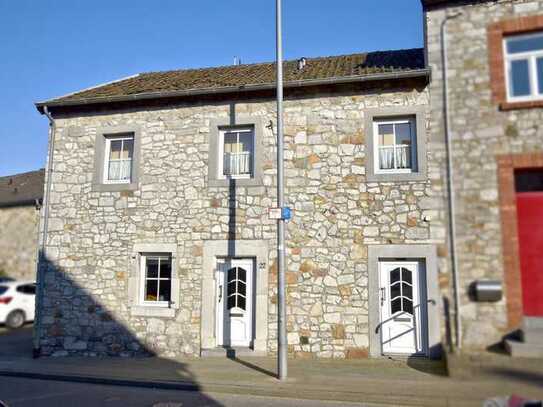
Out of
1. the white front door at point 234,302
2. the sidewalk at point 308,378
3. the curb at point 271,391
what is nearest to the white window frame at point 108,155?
the white front door at point 234,302

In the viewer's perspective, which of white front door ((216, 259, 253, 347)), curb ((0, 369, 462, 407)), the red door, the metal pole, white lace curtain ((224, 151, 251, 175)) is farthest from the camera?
white lace curtain ((224, 151, 251, 175))

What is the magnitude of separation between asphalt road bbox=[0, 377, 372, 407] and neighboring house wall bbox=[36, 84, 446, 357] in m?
2.03

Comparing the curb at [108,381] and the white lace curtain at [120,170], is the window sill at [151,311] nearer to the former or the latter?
the curb at [108,381]

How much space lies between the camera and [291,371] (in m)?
7.05

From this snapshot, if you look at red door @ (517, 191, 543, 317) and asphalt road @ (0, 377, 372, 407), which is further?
red door @ (517, 191, 543, 317)

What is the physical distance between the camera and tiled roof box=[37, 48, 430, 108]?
873 cm

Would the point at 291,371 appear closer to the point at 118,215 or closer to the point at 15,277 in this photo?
the point at 118,215

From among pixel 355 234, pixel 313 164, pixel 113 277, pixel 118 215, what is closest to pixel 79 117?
pixel 118 215

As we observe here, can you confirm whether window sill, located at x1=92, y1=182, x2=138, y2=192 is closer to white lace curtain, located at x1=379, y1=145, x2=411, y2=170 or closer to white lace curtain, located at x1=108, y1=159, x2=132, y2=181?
white lace curtain, located at x1=108, y1=159, x2=132, y2=181

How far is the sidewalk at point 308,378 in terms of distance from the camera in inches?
215

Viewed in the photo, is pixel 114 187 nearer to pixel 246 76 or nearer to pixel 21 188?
pixel 246 76

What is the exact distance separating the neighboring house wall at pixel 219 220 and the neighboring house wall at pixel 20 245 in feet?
11.9

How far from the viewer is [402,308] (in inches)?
312

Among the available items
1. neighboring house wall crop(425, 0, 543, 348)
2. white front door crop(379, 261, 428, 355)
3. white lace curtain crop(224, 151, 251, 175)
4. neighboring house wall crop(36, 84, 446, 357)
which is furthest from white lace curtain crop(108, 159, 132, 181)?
neighboring house wall crop(425, 0, 543, 348)
